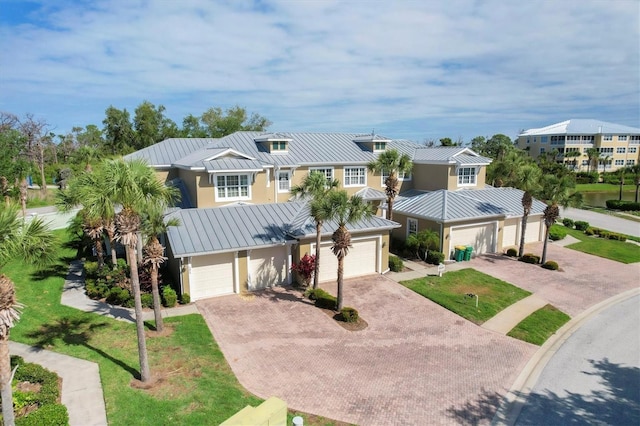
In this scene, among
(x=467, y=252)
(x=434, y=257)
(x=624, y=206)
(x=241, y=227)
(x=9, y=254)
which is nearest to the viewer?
(x=9, y=254)

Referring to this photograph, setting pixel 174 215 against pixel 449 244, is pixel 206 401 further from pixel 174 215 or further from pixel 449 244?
pixel 449 244

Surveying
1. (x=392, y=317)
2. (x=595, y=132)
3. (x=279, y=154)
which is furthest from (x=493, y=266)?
(x=595, y=132)

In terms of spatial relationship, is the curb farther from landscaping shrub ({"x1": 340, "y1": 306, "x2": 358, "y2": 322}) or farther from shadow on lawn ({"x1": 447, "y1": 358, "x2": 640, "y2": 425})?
landscaping shrub ({"x1": 340, "y1": 306, "x2": 358, "y2": 322})

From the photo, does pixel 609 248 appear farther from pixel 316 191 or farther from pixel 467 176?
pixel 316 191

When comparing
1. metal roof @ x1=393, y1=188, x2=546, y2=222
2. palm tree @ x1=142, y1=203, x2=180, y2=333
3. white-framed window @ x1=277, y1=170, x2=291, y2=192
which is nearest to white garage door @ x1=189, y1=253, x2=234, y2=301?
palm tree @ x1=142, y1=203, x2=180, y2=333

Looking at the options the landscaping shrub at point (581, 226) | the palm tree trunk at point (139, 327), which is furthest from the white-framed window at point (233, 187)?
the landscaping shrub at point (581, 226)

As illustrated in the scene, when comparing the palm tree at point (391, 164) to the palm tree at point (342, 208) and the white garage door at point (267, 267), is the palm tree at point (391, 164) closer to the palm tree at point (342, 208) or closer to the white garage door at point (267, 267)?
the palm tree at point (342, 208)

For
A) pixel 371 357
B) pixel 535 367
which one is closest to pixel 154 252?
pixel 371 357
